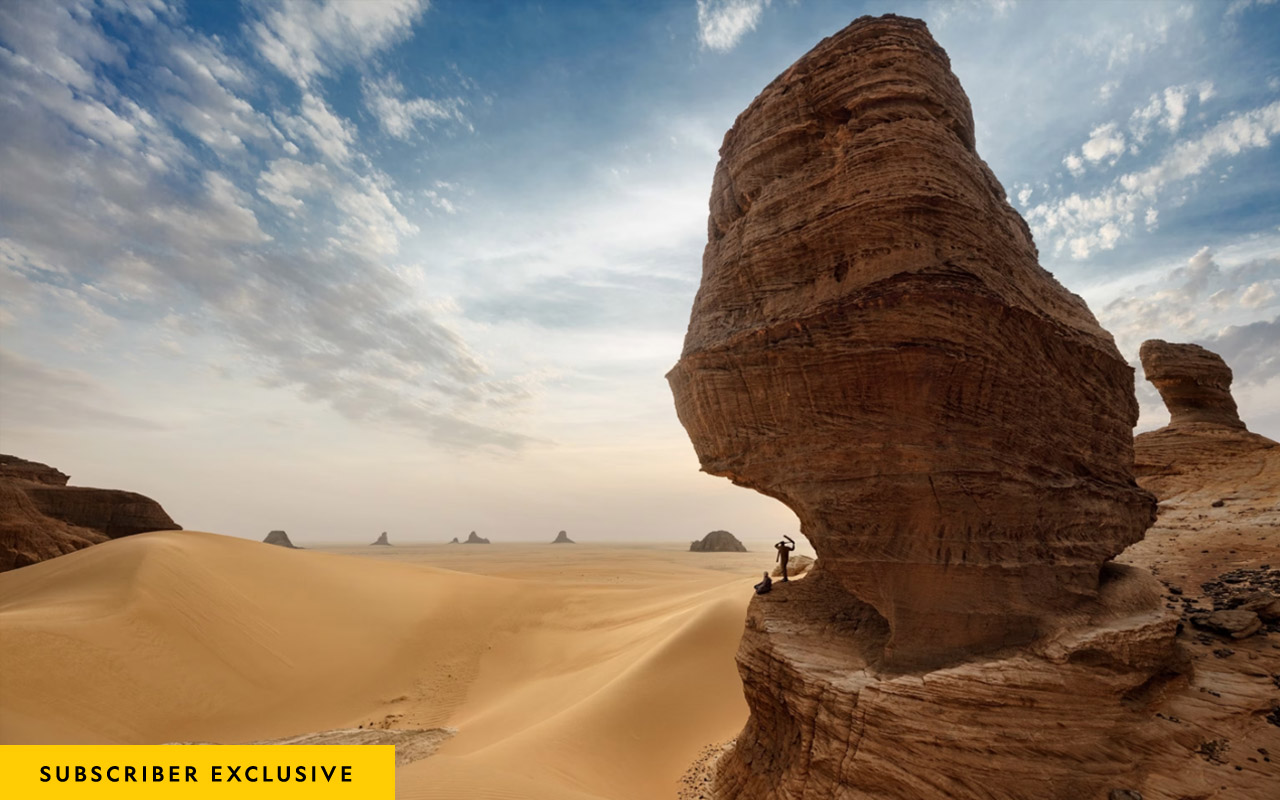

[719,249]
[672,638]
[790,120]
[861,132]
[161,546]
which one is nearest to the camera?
[861,132]

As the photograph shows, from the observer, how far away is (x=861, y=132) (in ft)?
23.1

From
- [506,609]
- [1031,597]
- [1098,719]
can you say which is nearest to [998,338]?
[1031,597]

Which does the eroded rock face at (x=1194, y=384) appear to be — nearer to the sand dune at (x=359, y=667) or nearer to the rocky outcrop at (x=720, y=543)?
the sand dune at (x=359, y=667)

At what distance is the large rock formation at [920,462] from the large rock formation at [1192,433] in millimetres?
10897

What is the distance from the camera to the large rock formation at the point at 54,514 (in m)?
23.1

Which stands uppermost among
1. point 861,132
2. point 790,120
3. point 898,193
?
point 790,120

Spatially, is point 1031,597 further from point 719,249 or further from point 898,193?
point 719,249

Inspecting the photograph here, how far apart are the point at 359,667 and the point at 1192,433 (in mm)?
27445

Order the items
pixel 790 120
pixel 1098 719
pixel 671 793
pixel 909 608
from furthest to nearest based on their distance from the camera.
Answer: pixel 671 793
pixel 790 120
pixel 909 608
pixel 1098 719

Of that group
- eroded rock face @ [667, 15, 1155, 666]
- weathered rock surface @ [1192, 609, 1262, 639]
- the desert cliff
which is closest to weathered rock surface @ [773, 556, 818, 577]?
the desert cliff

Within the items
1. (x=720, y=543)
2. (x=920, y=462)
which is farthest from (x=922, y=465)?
(x=720, y=543)

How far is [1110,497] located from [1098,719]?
10.7 feet

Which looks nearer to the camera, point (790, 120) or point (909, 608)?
point (909, 608)

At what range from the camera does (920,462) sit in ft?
20.3
